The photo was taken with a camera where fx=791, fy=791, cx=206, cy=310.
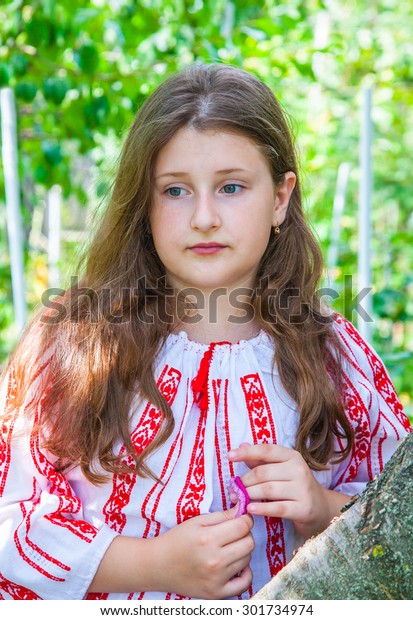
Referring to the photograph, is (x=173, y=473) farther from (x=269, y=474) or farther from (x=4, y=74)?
(x=4, y=74)

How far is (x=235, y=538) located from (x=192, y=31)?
2071 millimetres

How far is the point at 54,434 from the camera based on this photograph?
1.31 m

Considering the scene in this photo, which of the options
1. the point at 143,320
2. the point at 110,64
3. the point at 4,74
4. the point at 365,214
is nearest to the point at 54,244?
the point at 110,64

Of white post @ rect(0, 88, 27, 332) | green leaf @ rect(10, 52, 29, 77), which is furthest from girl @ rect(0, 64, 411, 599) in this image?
green leaf @ rect(10, 52, 29, 77)

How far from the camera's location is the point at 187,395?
4.45 feet

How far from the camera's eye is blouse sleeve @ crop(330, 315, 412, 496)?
4.62ft

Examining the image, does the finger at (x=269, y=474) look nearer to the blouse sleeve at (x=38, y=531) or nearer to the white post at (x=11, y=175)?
the blouse sleeve at (x=38, y=531)

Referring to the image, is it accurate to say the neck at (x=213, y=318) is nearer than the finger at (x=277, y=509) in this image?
No

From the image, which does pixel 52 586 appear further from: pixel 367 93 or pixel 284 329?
pixel 367 93

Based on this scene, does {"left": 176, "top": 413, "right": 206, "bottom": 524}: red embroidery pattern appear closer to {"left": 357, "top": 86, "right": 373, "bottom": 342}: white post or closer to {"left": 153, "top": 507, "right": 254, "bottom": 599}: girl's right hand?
{"left": 153, "top": 507, "right": 254, "bottom": 599}: girl's right hand

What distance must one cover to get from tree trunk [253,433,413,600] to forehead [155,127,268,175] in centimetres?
59

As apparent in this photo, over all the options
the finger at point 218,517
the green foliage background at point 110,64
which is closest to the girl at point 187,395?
the finger at point 218,517

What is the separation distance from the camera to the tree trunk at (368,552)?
0.88 meters

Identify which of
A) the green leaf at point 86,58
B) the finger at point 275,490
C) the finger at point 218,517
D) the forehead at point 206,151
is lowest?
the finger at point 218,517
